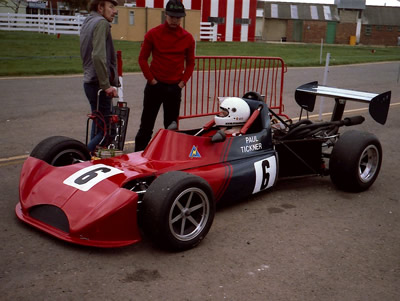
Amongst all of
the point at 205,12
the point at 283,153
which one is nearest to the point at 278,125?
the point at 283,153

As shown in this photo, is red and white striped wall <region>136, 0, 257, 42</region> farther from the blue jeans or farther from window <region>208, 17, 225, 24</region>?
the blue jeans

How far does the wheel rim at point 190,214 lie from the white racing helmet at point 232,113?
4.42ft

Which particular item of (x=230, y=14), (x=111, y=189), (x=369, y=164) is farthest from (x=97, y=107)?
(x=230, y=14)

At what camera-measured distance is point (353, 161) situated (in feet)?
18.1

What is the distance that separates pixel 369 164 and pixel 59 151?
3.49 meters

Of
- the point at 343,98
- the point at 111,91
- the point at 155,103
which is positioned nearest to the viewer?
the point at 111,91

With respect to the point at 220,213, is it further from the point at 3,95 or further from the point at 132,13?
the point at 132,13

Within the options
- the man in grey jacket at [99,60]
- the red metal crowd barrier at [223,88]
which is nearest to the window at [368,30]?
the red metal crowd barrier at [223,88]

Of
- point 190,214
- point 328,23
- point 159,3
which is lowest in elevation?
point 190,214

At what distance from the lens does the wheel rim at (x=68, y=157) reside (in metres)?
4.83

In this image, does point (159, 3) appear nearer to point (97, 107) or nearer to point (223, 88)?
point (223, 88)

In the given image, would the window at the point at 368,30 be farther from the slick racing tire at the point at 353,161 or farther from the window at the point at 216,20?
the slick racing tire at the point at 353,161

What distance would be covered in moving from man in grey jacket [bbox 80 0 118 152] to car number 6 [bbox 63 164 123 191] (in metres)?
1.60

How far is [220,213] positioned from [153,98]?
210 cm
